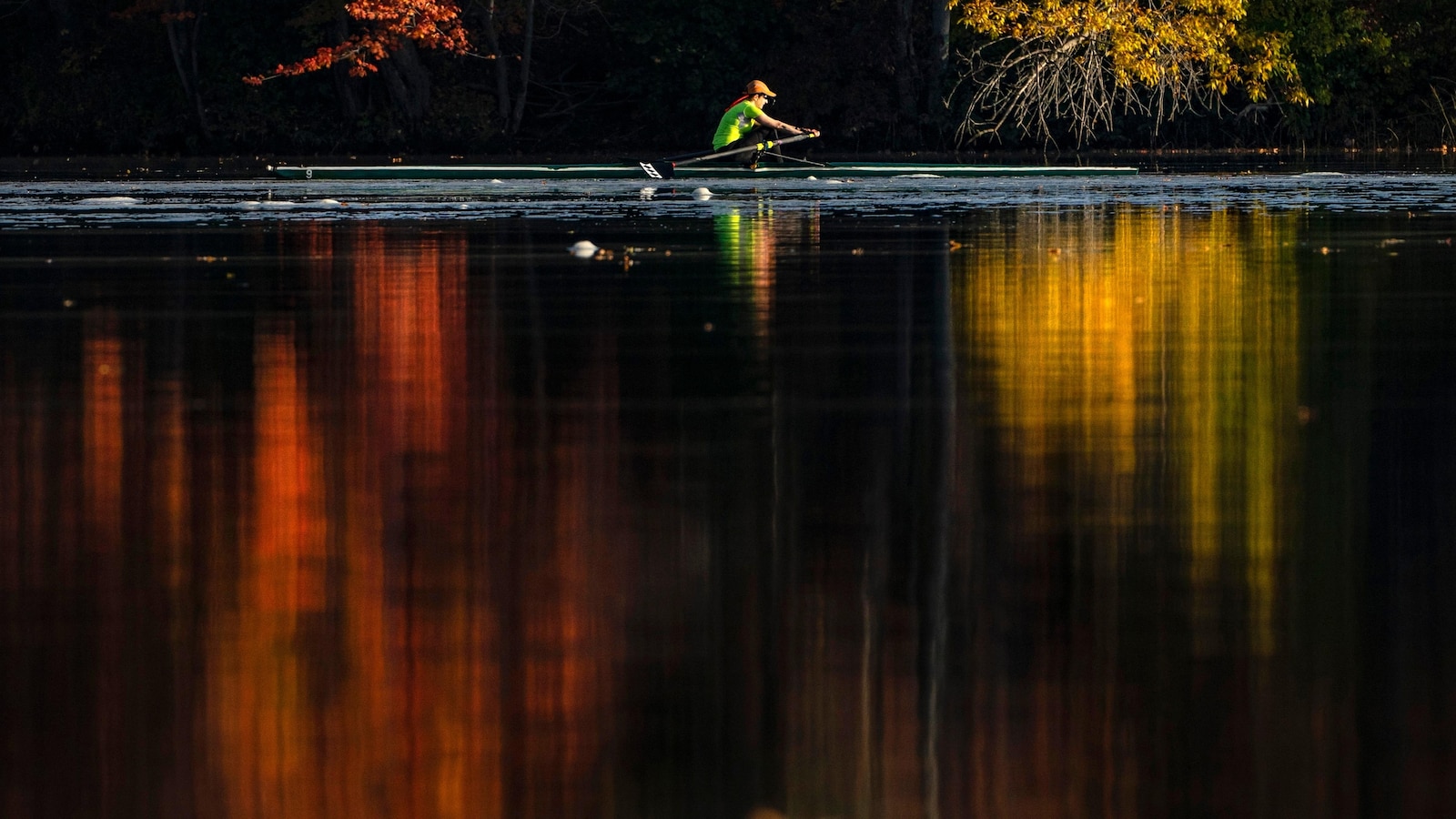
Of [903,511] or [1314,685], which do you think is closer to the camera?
[1314,685]

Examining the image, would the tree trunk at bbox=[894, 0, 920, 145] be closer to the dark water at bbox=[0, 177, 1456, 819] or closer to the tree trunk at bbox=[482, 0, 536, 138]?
the tree trunk at bbox=[482, 0, 536, 138]

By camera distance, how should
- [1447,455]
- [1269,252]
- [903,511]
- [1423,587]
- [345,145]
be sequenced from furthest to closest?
[345,145] < [1269,252] < [1447,455] < [903,511] < [1423,587]

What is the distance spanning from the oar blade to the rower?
915 millimetres

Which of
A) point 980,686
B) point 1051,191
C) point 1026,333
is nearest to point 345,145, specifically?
point 1051,191

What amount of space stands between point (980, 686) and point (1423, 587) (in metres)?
1.63

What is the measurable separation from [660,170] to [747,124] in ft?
6.48

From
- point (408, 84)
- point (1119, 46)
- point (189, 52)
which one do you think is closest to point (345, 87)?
point (408, 84)

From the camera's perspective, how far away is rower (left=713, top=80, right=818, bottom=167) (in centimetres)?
3694

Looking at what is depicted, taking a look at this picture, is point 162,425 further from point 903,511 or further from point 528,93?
point 528,93

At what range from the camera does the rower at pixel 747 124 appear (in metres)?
36.9

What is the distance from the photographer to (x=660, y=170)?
121 ft

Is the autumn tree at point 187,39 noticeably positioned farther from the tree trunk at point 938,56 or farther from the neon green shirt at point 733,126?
the neon green shirt at point 733,126

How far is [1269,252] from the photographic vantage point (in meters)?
20.8

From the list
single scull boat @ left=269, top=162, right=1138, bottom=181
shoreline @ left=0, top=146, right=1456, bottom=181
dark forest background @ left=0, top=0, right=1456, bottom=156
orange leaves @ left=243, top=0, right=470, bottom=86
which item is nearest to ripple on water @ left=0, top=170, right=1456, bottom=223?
single scull boat @ left=269, top=162, right=1138, bottom=181
